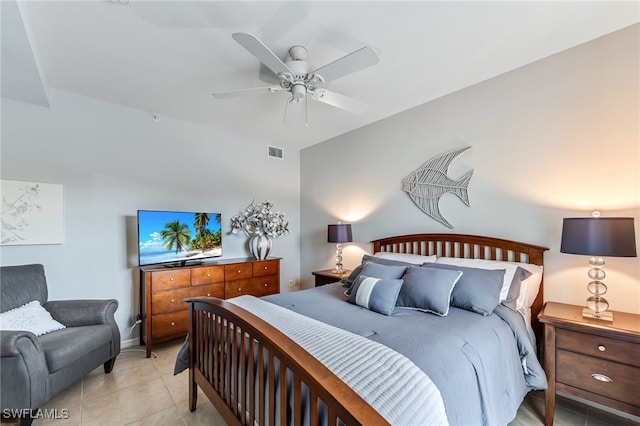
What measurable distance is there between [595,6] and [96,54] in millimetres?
3739

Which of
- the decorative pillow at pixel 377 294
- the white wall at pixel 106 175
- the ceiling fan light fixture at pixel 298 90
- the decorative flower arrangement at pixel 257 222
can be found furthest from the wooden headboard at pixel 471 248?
the white wall at pixel 106 175

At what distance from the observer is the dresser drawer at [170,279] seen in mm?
2979

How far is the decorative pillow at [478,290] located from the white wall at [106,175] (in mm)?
3131

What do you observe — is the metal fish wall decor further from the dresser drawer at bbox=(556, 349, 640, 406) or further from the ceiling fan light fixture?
the ceiling fan light fixture

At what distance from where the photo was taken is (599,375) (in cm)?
172

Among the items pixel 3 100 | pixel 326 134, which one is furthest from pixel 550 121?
pixel 3 100

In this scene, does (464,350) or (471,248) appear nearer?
(464,350)

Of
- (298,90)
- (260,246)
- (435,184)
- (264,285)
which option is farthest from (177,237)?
(435,184)

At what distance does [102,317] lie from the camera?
8.25 ft

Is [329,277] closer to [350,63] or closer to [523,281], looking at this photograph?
[523,281]

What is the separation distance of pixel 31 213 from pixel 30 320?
1.09 metres

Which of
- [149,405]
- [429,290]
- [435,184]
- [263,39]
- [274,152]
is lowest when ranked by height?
[149,405]

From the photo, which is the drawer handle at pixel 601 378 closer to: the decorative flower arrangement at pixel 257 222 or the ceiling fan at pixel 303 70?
the ceiling fan at pixel 303 70

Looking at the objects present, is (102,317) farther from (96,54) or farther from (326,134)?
(326,134)
